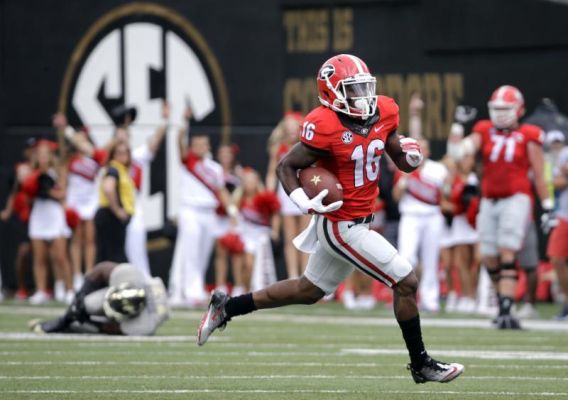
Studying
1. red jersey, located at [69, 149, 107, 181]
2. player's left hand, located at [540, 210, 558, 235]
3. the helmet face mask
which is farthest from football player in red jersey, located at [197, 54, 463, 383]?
red jersey, located at [69, 149, 107, 181]

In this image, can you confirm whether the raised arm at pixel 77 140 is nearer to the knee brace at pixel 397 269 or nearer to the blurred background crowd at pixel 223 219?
the blurred background crowd at pixel 223 219

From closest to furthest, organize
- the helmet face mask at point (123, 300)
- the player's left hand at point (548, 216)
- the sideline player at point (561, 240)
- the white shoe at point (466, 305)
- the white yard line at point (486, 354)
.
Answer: the white yard line at point (486, 354), the helmet face mask at point (123, 300), the player's left hand at point (548, 216), the sideline player at point (561, 240), the white shoe at point (466, 305)

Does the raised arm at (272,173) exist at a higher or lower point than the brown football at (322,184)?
lower

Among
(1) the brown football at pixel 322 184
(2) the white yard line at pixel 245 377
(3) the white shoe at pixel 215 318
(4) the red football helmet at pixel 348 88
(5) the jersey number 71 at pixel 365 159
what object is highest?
(4) the red football helmet at pixel 348 88

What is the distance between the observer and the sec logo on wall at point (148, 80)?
18031 mm

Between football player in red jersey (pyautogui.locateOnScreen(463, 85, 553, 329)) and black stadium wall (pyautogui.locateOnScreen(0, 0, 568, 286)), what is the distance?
3527 mm

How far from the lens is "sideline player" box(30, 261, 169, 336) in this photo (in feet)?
37.0

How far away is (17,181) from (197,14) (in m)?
3.02

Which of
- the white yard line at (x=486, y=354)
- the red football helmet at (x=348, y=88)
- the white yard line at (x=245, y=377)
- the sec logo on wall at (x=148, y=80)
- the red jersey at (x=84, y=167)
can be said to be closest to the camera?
the red football helmet at (x=348, y=88)

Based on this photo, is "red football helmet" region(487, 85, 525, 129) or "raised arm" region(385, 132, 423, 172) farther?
"red football helmet" region(487, 85, 525, 129)

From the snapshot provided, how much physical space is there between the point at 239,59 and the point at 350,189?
388 inches

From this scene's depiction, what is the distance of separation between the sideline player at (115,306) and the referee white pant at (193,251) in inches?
174

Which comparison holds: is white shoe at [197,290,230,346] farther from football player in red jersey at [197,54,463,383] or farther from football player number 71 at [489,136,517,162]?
football player number 71 at [489,136,517,162]

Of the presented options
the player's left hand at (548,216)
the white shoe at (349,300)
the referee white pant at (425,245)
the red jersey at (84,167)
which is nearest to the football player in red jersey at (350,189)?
the player's left hand at (548,216)
